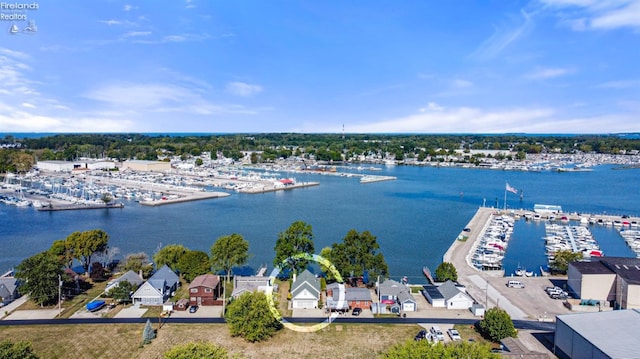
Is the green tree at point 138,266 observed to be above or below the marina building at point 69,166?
below

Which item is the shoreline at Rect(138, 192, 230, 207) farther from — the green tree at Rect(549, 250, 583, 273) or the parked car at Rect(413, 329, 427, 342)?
the green tree at Rect(549, 250, 583, 273)

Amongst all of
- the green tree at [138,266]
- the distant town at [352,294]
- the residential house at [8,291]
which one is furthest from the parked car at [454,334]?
the residential house at [8,291]

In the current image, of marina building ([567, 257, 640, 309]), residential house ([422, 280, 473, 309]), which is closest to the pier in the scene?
residential house ([422, 280, 473, 309])

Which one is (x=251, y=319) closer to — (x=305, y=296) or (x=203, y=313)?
(x=203, y=313)

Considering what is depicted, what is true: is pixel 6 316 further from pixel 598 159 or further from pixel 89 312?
pixel 598 159

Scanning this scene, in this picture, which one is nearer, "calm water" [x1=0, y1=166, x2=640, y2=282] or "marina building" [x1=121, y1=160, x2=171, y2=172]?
"calm water" [x1=0, y1=166, x2=640, y2=282]

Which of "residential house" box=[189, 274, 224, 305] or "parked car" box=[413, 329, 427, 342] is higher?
"residential house" box=[189, 274, 224, 305]

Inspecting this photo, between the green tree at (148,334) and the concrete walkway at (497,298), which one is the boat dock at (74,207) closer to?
the green tree at (148,334)

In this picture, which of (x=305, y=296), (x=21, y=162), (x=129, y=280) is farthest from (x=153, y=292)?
(x=21, y=162)
